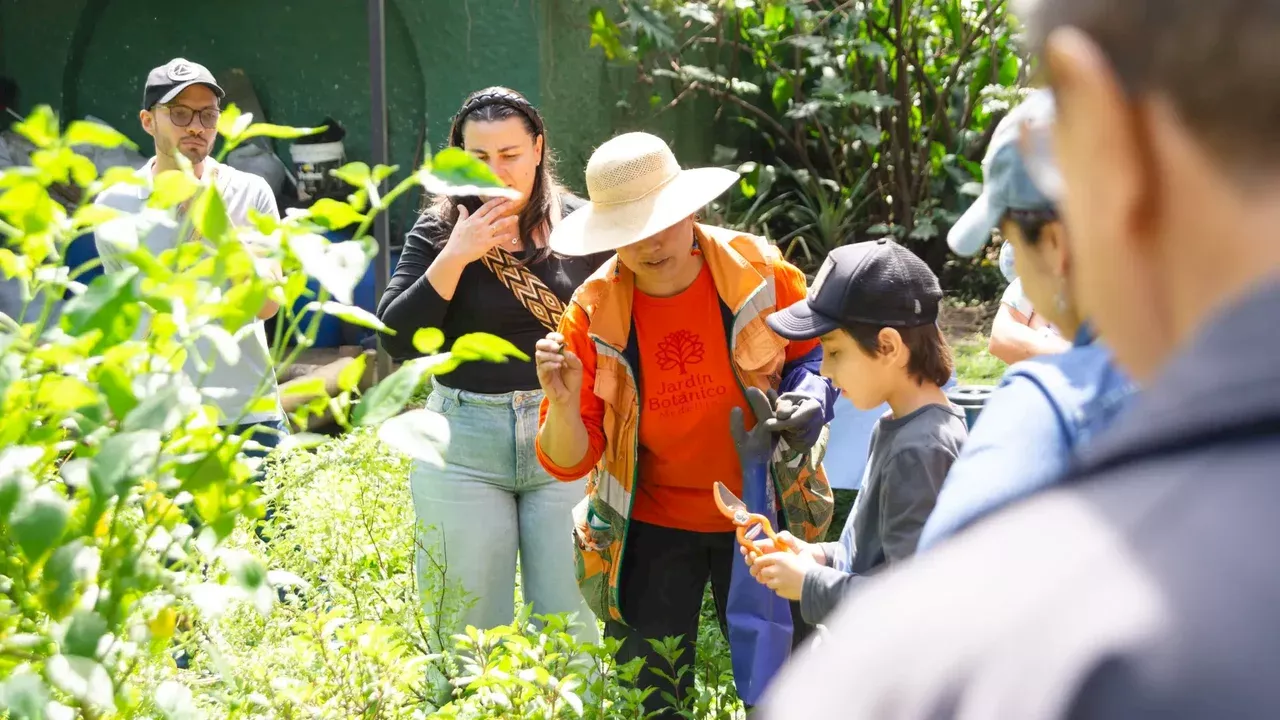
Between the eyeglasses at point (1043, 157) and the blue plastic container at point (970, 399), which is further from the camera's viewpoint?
the blue plastic container at point (970, 399)

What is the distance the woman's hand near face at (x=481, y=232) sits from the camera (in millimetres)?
3068

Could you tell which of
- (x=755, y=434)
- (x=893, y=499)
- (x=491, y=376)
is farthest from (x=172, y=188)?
(x=491, y=376)

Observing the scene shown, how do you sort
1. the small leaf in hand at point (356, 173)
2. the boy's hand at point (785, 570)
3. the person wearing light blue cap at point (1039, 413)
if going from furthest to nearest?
the boy's hand at point (785, 570), the small leaf in hand at point (356, 173), the person wearing light blue cap at point (1039, 413)

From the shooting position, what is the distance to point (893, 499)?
2.03m

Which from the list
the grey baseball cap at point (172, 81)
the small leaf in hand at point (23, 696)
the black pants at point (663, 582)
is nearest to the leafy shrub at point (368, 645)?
the black pants at point (663, 582)

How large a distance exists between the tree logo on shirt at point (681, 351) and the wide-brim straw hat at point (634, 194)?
25 centimetres

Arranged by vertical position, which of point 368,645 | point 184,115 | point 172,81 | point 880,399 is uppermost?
point 172,81

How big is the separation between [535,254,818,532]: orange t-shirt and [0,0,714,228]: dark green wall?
5000 millimetres

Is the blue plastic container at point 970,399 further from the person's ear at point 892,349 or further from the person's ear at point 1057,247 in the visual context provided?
the person's ear at point 1057,247

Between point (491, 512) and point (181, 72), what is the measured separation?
1.82 metres

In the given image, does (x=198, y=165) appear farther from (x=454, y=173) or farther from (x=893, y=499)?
(x=454, y=173)

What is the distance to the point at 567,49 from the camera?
773 cm

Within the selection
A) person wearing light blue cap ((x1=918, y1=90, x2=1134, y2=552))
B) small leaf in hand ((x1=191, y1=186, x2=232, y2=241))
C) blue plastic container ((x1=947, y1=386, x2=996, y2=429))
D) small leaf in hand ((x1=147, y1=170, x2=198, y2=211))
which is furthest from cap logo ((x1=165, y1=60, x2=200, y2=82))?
person wearing light blue cap ((x1=918, y1=90, x2=1134, y2=552))

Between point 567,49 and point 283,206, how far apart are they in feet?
6.48
